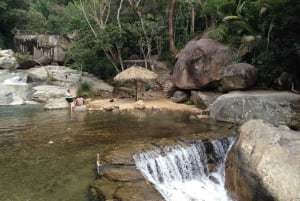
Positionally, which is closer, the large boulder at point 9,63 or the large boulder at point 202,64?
the large boulder at point 202,64

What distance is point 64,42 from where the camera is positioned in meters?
31.9

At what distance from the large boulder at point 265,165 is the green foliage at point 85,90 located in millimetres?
13452

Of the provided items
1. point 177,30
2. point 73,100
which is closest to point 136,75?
point 73,100

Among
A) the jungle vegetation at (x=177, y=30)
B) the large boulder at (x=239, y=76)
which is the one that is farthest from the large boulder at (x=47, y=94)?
the large boulder at (x=239, y=76)

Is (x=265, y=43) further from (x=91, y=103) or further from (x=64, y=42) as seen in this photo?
(x=64, y=42)

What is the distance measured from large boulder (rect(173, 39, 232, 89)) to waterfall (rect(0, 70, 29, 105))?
30.8 feet

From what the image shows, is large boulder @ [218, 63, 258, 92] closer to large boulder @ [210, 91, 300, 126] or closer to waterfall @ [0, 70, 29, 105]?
large boulder @ [210, 91, 300, 126]

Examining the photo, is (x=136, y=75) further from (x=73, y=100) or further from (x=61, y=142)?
(x=61, y=142)

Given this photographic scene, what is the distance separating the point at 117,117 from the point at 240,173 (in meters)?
8.06

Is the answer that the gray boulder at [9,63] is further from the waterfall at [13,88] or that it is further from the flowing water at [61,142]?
the flowing water at [61,142]

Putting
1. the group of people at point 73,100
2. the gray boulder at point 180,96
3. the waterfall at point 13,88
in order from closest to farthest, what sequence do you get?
the gray boulder at point 180,96, the group of people at point 73,100, the waterfall at point 13,88

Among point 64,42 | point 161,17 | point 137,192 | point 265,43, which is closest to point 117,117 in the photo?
point 265,43

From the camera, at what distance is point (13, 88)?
22.3 m

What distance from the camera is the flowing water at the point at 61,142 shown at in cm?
766
